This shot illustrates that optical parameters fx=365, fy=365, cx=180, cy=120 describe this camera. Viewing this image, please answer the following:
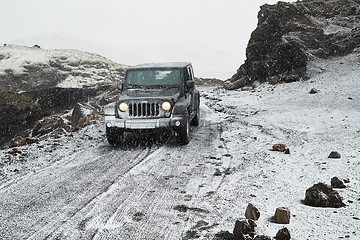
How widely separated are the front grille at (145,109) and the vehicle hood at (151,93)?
0.89 ft

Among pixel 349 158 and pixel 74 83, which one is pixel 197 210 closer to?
pixel 349 158

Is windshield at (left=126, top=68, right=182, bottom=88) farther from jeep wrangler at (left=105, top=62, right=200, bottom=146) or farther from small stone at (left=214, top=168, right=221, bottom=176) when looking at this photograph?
small stone at (left=214, top=168, right=221, bottom=176)

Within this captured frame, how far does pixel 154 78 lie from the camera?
981 cm

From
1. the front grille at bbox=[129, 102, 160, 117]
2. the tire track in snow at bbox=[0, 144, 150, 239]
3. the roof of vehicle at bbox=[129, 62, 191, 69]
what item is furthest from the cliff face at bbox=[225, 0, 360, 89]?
the tire track in snow at bbox=[0, 144, 150, 239]

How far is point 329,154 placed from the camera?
23.8 ft

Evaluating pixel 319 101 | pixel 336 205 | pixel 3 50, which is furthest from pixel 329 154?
pixel 3 50

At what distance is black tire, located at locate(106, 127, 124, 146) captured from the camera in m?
8.96

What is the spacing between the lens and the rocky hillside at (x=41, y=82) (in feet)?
69.5

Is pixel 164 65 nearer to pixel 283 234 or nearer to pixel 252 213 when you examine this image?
pixel 252 213

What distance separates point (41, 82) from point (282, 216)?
1930 inches

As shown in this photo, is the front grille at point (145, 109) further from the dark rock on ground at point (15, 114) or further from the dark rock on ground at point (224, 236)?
the dark rock on ground at point (15, 114)

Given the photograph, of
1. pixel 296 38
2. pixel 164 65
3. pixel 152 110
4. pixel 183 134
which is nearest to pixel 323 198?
pixel 183 134

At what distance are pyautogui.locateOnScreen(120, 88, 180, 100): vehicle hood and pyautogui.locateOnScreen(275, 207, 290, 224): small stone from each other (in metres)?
5.00

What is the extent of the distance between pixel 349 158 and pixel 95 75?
2016 inches
